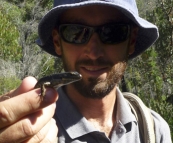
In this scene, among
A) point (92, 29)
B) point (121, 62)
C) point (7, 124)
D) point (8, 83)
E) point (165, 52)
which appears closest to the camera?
point (7, 124)

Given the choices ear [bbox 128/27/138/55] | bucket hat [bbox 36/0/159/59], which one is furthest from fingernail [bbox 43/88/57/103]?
ear [bbox 128/27/138/55]

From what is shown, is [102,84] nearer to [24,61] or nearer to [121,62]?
[121,62]

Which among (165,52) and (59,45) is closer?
(59,45)

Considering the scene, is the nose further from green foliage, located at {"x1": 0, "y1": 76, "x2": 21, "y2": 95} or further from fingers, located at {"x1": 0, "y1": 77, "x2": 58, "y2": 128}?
green foliage, located at {"x1": 0, "y1": 76, "x2": 21, "y2": 95}

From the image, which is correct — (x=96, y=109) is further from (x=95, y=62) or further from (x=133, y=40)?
(x=133, y=40)

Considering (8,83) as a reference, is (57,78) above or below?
above

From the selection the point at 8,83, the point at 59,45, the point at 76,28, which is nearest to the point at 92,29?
the point at 76,28

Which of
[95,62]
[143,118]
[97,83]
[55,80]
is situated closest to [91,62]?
[95,62]
